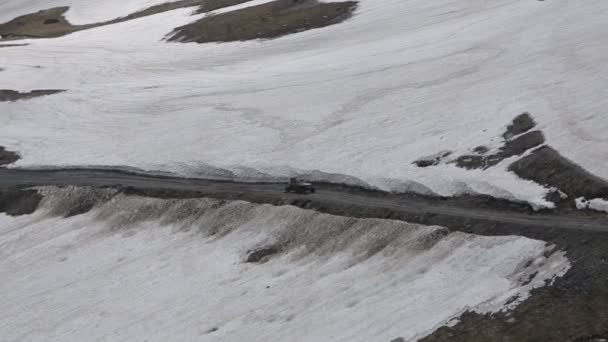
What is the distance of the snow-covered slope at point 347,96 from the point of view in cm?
Answer: 5450

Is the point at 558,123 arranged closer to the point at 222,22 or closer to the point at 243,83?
the point at 243,83

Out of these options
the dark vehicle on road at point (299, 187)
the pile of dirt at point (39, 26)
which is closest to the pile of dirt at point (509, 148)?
the dark vehicle on road at point (299, 187)

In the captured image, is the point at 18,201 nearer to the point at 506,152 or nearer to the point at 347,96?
the point at 347,96

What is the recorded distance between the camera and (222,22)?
328 ft

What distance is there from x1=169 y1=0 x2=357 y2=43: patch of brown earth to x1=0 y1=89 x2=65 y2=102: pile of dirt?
18.0 meters

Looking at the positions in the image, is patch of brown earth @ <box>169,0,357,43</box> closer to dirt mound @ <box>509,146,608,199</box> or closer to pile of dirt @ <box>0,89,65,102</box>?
pile of dirt @ <box>0,89,65,102</box>

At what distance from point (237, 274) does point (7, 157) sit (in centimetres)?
3507

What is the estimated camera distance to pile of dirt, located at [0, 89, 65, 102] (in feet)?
288

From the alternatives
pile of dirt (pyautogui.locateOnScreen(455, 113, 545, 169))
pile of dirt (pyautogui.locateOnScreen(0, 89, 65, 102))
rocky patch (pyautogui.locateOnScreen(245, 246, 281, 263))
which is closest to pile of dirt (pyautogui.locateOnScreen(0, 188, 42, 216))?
rocky patch (pyautogui.locateOnScreen(245, 246, 281, 263))

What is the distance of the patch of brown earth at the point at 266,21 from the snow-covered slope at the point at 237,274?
127ft

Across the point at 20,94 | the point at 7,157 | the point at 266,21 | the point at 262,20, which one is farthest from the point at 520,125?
the point at 20,94

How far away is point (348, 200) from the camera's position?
49906 mm

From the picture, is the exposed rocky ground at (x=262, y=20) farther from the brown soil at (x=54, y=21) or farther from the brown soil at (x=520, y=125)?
the brown soil at (x=520, y=125)

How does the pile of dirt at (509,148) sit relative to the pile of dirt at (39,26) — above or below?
below
